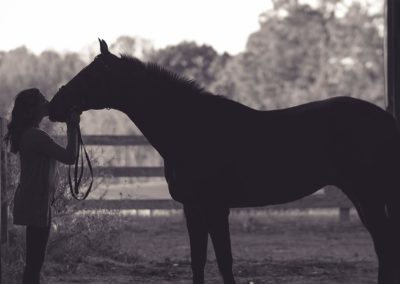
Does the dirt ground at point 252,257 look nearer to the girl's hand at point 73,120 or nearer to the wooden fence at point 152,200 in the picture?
the wooden fence at point 152,200

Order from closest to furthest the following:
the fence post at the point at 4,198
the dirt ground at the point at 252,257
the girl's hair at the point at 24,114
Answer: the girl's hair at the point at 24,114
the fence post at the point at 4,198
the dirt ground at the point at 252,257

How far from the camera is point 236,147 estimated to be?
235 inches

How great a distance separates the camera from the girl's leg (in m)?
5.09

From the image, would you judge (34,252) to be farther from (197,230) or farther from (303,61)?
(303,61)

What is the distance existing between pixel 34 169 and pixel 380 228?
2.71m

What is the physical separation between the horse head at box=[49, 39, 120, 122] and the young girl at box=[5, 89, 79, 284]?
403 mm

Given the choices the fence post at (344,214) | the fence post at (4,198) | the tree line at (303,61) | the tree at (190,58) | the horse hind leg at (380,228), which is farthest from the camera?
the tree at (190,58)

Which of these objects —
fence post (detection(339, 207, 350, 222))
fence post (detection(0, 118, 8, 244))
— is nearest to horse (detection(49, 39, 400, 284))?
fence post (detection(0, 118, 8, 244))

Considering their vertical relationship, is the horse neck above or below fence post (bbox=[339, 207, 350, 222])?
above

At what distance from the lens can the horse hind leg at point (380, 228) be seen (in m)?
6.11

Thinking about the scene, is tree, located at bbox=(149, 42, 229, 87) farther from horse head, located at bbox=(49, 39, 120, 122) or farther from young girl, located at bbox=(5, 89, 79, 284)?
young girl, located at bbox=(5, 89, 79, 284)

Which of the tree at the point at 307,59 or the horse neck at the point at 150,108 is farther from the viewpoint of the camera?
the tree at the point at 307,59

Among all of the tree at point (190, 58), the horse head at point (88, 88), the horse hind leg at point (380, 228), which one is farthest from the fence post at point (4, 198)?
the tree at point (190, 58)

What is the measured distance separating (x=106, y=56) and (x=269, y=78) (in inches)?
1240
